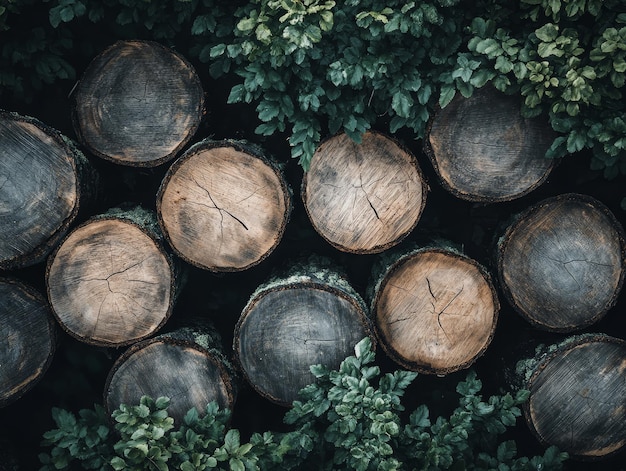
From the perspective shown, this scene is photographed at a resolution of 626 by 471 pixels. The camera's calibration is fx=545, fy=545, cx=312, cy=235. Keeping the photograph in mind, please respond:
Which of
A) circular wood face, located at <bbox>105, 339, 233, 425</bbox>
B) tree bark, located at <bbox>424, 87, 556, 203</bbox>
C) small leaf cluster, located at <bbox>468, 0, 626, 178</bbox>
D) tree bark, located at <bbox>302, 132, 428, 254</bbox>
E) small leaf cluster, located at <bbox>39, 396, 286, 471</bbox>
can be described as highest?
small leaf cluster, located at <bbox>468, 0, 626, 178</bbox>

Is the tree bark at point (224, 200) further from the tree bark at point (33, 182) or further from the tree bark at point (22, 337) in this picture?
the tree bark at point (22, 337)

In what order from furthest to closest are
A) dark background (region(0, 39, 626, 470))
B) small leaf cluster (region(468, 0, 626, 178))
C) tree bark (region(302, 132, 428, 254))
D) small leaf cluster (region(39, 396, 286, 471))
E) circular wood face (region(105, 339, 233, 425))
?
1. dark background (region(0, 39, 626, 470))
2. circular wood face (region(105, 339, 233, 425))
3. tree bark (region(302, 132, 428, 254))
4. small leaf cluster (region(39, 396, 286, 471))
5. small leaf cluster (region(468, 0, 626, 178))

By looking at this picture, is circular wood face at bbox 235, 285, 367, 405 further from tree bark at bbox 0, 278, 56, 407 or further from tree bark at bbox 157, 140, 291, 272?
tree bark at bbox 0, 278, 56, 407

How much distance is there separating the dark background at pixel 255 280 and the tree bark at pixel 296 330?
453 millimetres

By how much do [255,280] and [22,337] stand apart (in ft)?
4.23

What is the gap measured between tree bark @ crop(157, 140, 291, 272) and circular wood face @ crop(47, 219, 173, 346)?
17 cm

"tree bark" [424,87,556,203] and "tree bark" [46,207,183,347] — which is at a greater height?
"tree bark" [424,87,556,203]

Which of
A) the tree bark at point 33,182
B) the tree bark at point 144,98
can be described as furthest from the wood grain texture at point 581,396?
the tree bark at point 33,182

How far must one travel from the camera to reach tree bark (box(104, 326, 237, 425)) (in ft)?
8.52

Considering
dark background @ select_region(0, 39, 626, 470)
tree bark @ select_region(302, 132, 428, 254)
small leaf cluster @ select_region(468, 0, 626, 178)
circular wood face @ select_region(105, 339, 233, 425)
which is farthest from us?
dark background @ select_region(0, 39, 626, 470)

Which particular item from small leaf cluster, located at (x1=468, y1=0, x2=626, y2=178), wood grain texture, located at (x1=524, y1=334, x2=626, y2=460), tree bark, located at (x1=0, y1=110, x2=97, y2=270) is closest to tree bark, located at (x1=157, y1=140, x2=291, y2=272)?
tree bark, located at (x1=0, y1=110, x2=97, y2=270)

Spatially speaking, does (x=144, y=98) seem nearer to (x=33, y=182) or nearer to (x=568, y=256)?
(x=33, y=182)

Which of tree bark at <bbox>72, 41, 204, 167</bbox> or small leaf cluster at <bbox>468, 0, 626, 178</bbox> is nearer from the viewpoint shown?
small leaf cluster at <bbox>468, 0, 626, 178</bbox>

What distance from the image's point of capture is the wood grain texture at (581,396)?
2604 mm
